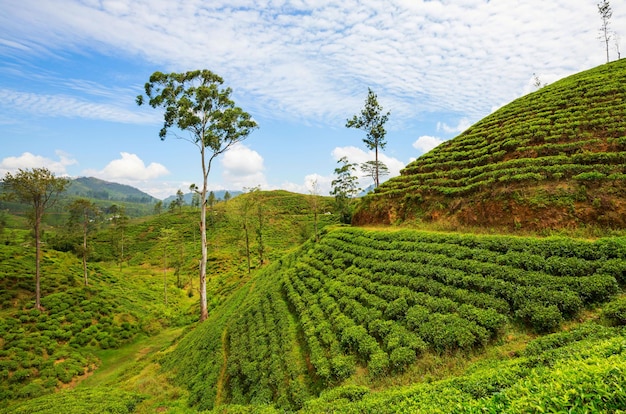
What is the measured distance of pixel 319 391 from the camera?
11016mm

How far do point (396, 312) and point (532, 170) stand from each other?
13092 mm

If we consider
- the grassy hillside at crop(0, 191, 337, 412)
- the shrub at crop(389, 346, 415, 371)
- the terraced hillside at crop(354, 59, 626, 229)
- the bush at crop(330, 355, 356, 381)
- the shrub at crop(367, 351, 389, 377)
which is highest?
the terraced hillside at crop(354, 59, 626, 229)

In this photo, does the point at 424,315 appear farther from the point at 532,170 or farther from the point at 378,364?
the point at 532,170

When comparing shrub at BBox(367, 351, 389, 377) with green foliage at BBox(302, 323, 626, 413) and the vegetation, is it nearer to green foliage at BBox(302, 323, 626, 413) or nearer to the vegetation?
the vegetation

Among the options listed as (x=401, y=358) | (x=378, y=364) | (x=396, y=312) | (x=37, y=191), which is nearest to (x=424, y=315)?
(x=396, y=312)

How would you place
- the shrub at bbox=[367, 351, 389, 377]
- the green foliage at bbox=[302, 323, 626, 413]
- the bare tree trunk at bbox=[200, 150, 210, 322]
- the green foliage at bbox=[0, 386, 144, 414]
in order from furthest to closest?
the bare tree trunk at bbox=[200, 150, 210, 322] → the green foliage at bbox=[0, 386, 144, 414] → the shrub at bbox=[367, 351, 389, 377] → the green foliage at bbox=[302, 323, 626, 413]

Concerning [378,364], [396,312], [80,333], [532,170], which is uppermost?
[532,170]

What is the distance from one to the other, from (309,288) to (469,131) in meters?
22.4

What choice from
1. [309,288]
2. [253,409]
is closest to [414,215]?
[309,288]

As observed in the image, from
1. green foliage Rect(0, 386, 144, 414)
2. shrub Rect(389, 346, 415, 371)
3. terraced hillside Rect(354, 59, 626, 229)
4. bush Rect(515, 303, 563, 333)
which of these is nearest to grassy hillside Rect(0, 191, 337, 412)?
green foliage Rect(0, 386, 144, 414)

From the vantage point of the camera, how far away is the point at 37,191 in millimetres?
27031

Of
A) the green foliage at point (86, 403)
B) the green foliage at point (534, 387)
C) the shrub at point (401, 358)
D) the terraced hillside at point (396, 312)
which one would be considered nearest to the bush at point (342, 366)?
the terraced hillside at point (396, 312)

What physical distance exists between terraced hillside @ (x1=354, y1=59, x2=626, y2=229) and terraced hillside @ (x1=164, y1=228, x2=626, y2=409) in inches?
143

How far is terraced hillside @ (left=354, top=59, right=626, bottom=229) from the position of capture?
14875 millimetres
